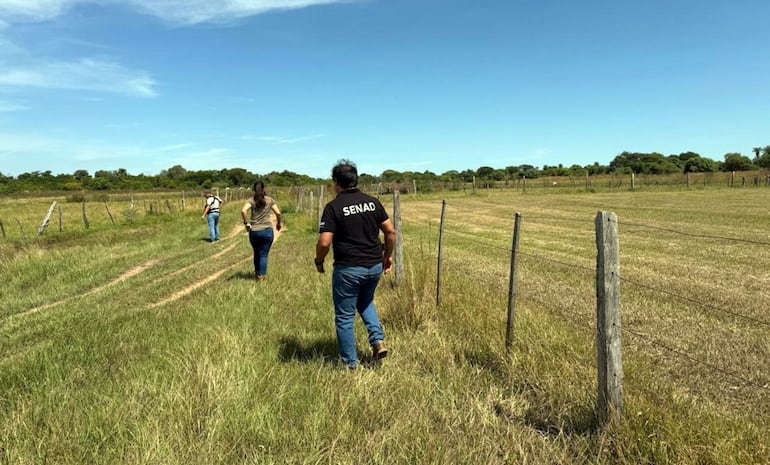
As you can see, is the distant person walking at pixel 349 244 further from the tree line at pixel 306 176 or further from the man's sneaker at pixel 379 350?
the tree line at pixel 306 176

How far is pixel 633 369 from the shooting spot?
4012 mm

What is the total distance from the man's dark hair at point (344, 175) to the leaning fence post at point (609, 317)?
81.8 inches

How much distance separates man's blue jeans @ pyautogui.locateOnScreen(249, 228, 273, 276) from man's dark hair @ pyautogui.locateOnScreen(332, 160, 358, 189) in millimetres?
4791

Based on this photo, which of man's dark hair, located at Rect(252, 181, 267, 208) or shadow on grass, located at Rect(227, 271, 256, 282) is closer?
man's dark hair, located at Rect(252, 181, 267, 208)

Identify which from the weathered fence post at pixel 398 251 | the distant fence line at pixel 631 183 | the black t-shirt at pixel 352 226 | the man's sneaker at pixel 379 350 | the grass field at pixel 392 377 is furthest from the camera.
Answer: the distant fence line at pixel 631 183

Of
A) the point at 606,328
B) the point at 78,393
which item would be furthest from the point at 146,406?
the point at 606,328

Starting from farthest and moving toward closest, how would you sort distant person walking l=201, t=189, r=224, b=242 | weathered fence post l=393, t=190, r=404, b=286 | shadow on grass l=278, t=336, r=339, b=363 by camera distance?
distant person walking l=201, t=189, r=224, b=242 < weathered fence post l=393, t=190, r=404, b=286 < shadow on grass l=278, t=336, r=339, b=363

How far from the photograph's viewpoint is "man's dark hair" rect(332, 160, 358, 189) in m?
4.30

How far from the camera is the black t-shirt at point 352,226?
423cm

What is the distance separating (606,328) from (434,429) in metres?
1.33

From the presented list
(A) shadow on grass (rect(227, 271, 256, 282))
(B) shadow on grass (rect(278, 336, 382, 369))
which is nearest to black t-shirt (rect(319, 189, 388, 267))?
(B) shadow on grass (rect(278, 336, 382, 369))

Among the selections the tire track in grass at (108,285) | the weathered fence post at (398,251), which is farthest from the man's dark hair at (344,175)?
the tire track in grass at (108,285)

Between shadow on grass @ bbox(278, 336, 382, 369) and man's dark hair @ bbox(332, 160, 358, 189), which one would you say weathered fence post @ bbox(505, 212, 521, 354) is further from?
man's dark hair @ bbox(332, 160, 358, 189)

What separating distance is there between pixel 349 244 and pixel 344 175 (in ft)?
2.01
